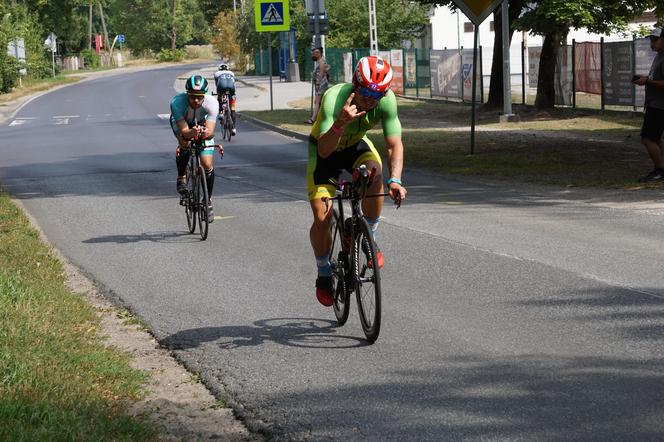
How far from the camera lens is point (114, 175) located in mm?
21094

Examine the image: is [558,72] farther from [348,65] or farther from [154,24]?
[154,24]

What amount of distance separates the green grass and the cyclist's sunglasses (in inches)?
81.3

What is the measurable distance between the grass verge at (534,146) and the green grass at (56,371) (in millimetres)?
9430

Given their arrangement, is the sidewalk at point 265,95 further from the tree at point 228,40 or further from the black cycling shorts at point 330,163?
the black cycling shorts at point 330,163

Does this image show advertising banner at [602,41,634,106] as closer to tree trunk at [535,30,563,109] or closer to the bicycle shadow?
tree trunk at [535,30,563,109]

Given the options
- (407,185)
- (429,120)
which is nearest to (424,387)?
(407,185)

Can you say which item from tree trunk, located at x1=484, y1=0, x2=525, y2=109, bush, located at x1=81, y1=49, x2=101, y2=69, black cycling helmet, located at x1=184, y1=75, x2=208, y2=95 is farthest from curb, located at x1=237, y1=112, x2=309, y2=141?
bush, located at x1=81, y1=49, x2=101, y2=69

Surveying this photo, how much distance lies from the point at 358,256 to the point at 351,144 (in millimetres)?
725

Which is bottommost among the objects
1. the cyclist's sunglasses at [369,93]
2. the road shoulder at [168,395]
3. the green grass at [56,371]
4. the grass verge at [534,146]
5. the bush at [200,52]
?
the road shoulder at [168,395]

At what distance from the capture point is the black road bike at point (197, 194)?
1280cm

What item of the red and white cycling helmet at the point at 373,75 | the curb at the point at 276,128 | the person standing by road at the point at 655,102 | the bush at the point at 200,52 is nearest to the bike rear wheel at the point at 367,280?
the red and white cycling helmet at the point at 373,75

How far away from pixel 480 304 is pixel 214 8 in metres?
136

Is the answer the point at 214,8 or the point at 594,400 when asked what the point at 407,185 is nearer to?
the point at 594,400

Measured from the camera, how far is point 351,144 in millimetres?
7566
